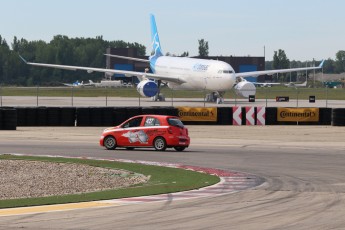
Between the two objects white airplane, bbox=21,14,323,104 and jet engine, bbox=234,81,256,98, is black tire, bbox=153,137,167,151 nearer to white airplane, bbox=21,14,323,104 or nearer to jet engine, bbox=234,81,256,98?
white airplane, bbox=21,14,323,104

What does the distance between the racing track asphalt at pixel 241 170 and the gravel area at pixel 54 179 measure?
11.9ft

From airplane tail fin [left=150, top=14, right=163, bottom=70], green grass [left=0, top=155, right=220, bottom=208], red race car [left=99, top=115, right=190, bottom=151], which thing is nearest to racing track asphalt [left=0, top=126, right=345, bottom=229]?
red race car [left=99, top=115, right=190, bottom=151]

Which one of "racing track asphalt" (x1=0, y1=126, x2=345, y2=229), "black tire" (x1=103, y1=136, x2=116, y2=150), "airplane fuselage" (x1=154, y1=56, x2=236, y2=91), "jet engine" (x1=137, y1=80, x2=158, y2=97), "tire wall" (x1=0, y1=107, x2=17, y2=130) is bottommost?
"racing track asphalt" (x1=0, y1=126, x2=345, y2=229)

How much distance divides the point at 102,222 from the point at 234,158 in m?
16.2

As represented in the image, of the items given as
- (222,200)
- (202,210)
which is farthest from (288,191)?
(202,210)

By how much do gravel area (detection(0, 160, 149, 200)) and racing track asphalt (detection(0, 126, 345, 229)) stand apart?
3.63 meters

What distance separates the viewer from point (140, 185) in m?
23.2

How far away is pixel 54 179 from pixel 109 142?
11444mm

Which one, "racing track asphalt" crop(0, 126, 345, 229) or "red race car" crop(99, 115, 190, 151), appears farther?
"red race car" crop(99, 115, 190, 151)

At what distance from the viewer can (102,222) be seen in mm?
16094

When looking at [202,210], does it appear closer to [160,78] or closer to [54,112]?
[54,112]

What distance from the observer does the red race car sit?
35.0m

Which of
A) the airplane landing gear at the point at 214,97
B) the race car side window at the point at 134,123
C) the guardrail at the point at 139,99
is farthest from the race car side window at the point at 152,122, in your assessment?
the airplane landing gear at the point at 214,97

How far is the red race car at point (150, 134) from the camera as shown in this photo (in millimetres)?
35000
